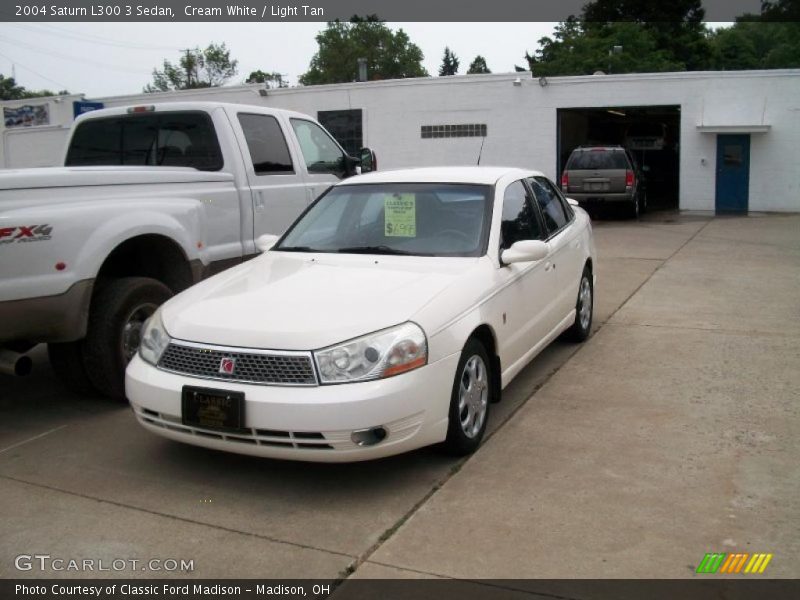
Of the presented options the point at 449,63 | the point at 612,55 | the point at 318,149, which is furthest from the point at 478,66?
the point at 318,149

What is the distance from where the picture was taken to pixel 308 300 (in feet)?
15.5

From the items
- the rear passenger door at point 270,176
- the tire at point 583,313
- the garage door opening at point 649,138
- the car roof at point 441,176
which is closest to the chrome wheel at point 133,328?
the rear passenger door at point 270,176

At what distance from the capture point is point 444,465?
480cm

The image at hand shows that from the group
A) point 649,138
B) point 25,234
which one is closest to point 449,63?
point 649,138

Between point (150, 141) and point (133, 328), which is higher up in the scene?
point (150, 141)

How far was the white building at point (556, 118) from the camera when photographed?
2127cm

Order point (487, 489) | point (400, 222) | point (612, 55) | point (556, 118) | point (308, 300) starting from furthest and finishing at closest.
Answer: point (612, 55) < point (556, 118) < point (400, 222) < point (308, 300) < point (487, 489)

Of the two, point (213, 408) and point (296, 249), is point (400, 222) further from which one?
point (213, 408)

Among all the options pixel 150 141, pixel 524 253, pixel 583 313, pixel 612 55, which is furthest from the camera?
pixel 612 55

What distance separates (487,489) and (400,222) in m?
2.08

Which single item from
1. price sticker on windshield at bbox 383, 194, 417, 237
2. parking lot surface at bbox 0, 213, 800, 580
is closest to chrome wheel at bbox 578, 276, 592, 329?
parking lot surface at bbox 0, 213, 800, 580

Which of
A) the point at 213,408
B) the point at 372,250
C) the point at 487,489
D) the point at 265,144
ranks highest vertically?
the point at 265,144

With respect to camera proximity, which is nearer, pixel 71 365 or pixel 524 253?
pixel 524 253

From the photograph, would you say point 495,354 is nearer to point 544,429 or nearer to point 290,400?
point 544,429
